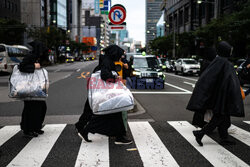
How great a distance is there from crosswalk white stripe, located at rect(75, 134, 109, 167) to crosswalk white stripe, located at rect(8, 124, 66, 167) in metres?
0.55

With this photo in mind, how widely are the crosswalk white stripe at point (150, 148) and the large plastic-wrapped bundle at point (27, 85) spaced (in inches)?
77.0

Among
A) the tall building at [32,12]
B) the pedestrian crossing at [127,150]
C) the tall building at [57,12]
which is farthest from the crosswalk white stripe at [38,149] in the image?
the tall building at [57,12]

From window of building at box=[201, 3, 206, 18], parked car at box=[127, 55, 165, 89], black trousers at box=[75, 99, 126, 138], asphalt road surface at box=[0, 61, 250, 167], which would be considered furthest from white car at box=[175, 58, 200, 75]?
window of building at box=[201, 3, 206, 18]

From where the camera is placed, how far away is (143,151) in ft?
16.2

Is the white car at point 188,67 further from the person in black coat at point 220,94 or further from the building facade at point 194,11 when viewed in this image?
the person in black coat at point 220,94

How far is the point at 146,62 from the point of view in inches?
663

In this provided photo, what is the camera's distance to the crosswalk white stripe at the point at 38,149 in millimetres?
4418

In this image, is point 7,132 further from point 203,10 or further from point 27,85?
point 203,10

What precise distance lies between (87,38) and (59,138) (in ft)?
534

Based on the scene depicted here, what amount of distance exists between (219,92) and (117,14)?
16.4 ft

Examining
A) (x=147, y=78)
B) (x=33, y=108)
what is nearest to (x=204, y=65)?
(x=33, y=108)

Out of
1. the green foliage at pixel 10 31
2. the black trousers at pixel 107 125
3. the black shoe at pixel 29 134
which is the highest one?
the green foliage at pixel 10 31

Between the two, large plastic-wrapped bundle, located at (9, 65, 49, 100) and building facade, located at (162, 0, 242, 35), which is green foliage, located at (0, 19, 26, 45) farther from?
large plastic-wrapped bundle, located at (9, 65, 49, 100)

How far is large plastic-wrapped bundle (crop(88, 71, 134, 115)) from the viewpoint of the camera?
16.3 ft
